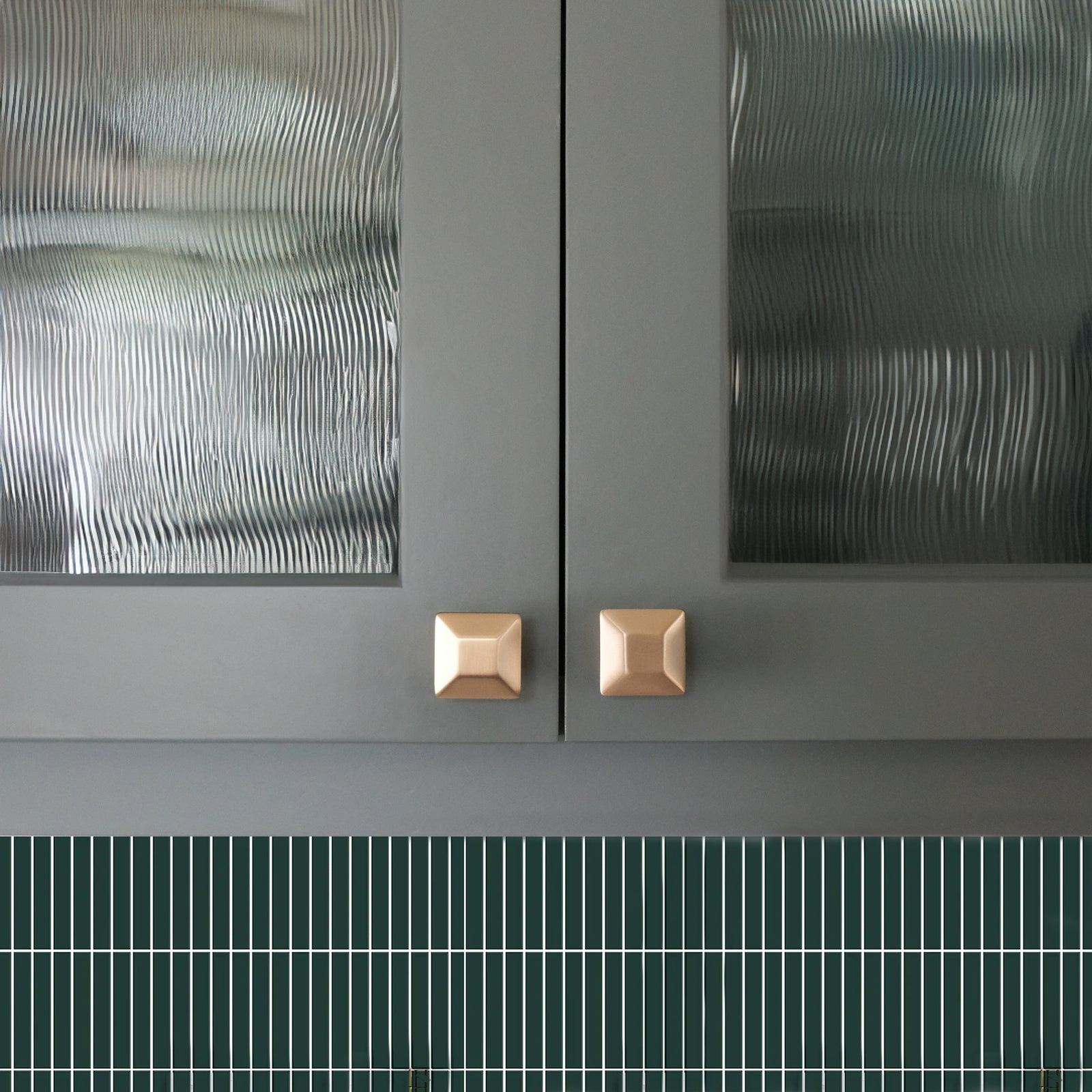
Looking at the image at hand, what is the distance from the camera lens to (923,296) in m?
0.49

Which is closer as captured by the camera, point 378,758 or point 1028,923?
point 378,758

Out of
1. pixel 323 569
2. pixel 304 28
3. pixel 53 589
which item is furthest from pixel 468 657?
pixel 304 28

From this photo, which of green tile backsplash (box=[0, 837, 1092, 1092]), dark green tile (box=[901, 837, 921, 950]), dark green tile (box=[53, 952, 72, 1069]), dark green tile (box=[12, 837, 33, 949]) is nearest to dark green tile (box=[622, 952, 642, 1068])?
green tile backsplash (box=[0, 837, 1092, 1092])

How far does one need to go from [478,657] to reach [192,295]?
248 millimetres

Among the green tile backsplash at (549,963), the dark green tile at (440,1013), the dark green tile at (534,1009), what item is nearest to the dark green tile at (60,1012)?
the green tile backsplash at (549,963)

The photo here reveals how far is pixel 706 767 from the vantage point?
0.54 meters

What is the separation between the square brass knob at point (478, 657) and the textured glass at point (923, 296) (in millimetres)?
129

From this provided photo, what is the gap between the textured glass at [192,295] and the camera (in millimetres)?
488

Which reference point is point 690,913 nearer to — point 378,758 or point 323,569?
point 378,758

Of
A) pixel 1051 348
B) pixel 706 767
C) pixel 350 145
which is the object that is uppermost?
pixel 350 145

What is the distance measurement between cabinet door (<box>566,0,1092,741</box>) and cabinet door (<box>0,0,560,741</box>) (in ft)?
0.11

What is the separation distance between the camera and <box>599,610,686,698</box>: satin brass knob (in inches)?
17.6

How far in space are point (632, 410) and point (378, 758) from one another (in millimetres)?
251

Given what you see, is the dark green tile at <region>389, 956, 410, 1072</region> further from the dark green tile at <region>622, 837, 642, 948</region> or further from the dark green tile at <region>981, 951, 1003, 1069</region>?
the dark green tile at <region>981, 951, 1003, 1069</region>
